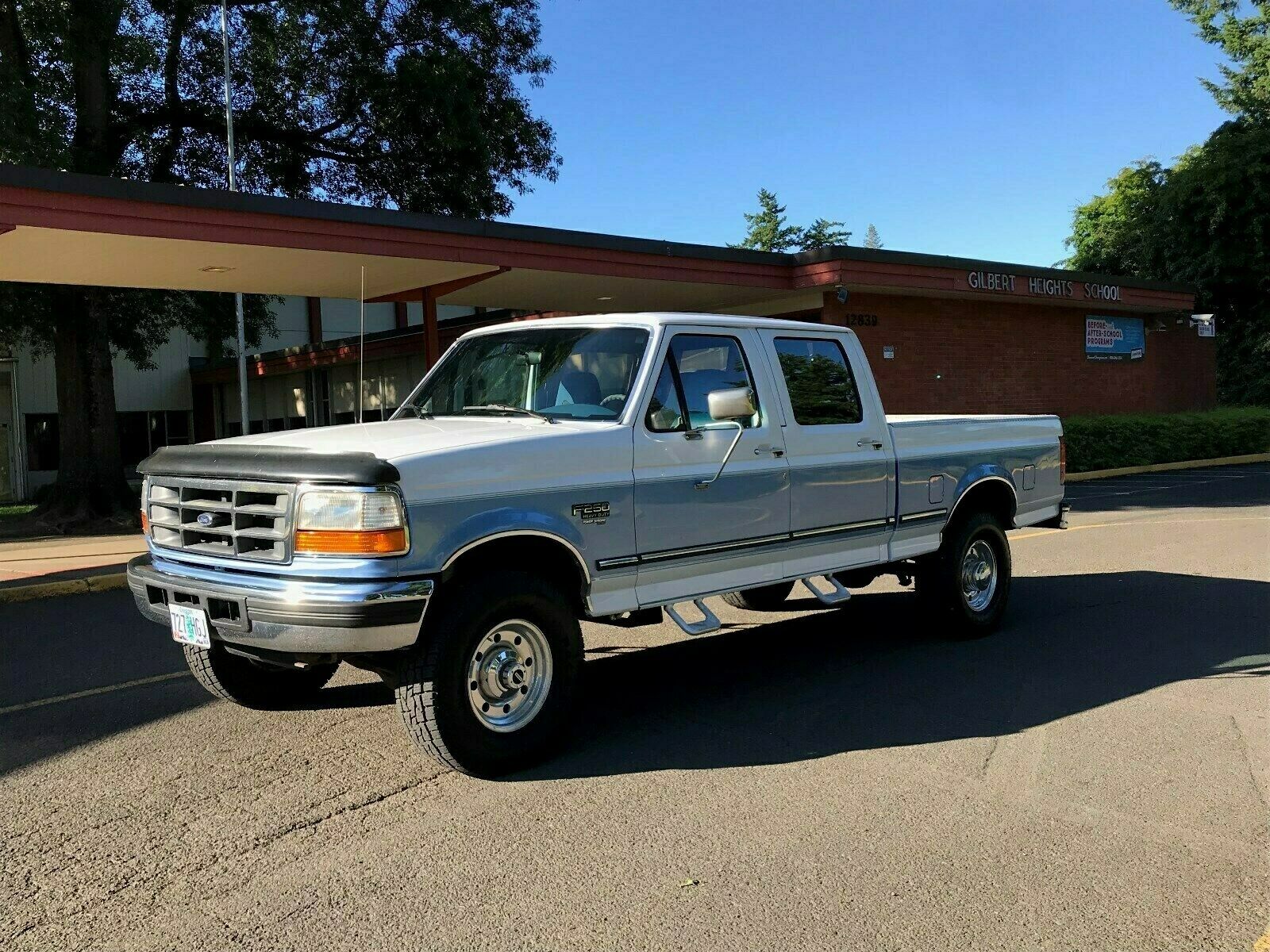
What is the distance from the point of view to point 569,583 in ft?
16.2

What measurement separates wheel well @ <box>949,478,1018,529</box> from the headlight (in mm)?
4206

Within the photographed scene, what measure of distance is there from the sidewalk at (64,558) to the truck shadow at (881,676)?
7.00 m

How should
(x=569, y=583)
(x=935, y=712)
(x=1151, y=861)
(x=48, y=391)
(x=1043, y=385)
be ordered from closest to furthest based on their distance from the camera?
(x=1151, y=861)
(x=569, y=583)
(x=935, y=712)
(x=1043, y=385)
(x=48, y=391)

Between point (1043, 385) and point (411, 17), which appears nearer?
point (411, 17)

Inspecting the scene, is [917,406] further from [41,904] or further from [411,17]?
[41,904]

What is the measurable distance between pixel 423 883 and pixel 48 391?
119ft

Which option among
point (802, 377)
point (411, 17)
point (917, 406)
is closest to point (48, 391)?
point (411, 17)

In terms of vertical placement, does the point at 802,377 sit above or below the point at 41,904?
above

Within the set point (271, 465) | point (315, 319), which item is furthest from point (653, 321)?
point (315, 319)

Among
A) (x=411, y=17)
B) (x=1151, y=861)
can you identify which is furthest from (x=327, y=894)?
(x=411, y=17)

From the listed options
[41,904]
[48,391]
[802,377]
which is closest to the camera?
[41,904]

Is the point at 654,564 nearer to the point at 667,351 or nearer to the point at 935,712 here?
the point at 667,351

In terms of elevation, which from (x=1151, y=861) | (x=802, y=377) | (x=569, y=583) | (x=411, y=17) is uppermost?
(x=411, y=17)

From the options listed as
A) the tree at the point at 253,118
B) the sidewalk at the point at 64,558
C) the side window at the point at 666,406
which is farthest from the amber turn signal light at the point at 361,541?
the tree at the point at 253,118
